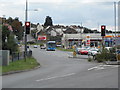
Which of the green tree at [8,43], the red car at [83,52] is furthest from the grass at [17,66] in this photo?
the red car at [83,52]

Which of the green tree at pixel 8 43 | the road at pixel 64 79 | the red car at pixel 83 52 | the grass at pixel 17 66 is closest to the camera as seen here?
the road at pixel 64 79

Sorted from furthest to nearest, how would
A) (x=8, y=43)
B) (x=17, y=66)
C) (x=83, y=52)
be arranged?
(x=83, y=52)
(x=8, y=43)
(x=17, y=66)

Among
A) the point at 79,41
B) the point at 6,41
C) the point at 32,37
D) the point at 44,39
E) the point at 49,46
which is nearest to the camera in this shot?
the point at 6,41

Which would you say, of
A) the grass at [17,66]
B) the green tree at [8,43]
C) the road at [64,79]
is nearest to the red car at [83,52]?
the green tree at [8,43]

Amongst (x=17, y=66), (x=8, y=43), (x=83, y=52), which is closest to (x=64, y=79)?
(x=17, y=66)

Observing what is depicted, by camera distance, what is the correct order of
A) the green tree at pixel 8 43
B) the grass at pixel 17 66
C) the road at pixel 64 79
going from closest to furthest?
the road at pixel 64 79, the grass at pixel 17 66, the green tree at pixel 8 43

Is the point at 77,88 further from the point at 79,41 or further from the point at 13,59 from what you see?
the point at 79,41

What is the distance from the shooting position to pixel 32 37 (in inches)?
6914

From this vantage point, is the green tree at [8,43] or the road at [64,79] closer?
the road at [64,79]

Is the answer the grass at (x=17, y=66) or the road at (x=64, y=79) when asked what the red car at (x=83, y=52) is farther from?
the road at (x=64, y=79)

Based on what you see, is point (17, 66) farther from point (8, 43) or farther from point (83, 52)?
point (83, 52)

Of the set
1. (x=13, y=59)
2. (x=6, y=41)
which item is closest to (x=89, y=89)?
(x=13, y=59)

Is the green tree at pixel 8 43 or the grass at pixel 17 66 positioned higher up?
the green tree at pixel 8 43

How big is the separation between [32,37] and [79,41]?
→ 218 ft
